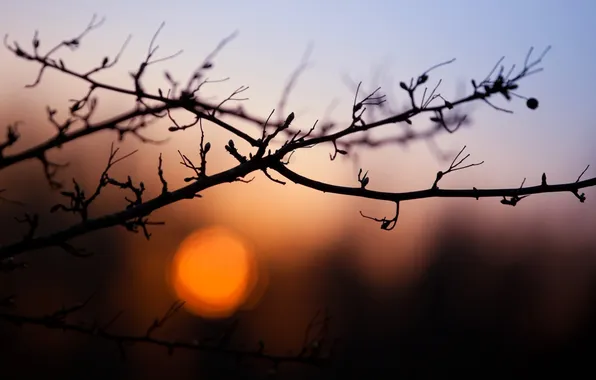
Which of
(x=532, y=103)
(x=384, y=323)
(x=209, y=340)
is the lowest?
(x=209, y=340)

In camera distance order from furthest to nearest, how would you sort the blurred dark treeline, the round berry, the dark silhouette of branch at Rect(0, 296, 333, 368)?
the blurred dark treeline, the dark silhouette of branch at Rect(0, 296, 333, 368), the round berry

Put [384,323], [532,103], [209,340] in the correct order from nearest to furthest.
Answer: [532,103], [209,340], [384,323]

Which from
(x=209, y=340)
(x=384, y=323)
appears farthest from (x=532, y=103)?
(x=384, y=323)

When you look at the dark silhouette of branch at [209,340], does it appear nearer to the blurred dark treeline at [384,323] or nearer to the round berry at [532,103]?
the round berry at [532,103]

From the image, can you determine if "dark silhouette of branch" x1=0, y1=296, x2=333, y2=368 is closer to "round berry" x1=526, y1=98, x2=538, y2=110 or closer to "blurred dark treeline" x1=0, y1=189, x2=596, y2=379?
"round berry" x1=526, y1=98, x2=538, y2=110

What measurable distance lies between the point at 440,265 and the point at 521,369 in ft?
27.7

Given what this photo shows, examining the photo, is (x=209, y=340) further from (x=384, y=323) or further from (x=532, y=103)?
(x=384, y=323)

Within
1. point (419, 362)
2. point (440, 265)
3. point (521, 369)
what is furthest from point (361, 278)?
point (521, 369)

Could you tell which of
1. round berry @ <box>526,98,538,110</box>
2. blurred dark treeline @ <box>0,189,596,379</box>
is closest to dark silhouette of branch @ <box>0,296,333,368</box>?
round berry @ <box>526,98,538,110</box>

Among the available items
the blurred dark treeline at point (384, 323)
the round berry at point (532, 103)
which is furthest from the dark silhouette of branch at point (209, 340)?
the blurred dark treeline at point (384, 323)

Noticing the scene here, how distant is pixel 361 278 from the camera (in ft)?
150

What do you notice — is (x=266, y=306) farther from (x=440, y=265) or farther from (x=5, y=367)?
(x=5, y=367)

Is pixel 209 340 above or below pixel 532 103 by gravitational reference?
below

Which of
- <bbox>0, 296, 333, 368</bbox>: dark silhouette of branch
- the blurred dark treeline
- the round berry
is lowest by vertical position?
<bbox>0, 296, 333, 368</bbox>: dark silhouette of branch
